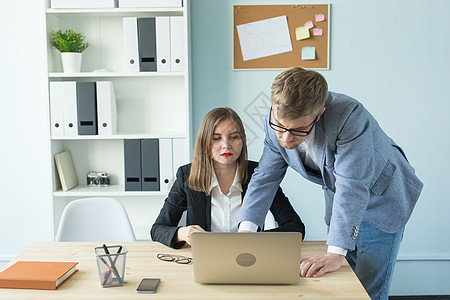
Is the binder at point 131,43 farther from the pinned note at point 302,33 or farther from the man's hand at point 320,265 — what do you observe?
the man's hand at point 320,265

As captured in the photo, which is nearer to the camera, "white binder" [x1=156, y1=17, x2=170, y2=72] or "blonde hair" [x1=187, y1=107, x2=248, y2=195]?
"blonde hair" [x1=187, y1=107, x2=248, y2=195]

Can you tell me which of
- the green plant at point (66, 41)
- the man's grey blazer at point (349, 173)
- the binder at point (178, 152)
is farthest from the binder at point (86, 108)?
the man's grey blazer at point (349, 173)

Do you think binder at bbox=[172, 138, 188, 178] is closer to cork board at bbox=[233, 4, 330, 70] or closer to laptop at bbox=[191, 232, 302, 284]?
cork board at bbox=[233, 4, 330, 70]

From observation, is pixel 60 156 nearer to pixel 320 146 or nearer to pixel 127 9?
pixel 127 9

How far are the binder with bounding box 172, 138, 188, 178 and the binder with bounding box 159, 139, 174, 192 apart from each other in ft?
0.08

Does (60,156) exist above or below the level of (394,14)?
below

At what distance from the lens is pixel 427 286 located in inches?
126

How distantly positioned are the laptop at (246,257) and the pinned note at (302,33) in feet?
6.18

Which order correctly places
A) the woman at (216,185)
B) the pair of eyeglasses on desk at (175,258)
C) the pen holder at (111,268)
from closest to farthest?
the pen holder at (111,268) < the pair of eyeglasses on desk at (175,258) < the woman at (216,185)

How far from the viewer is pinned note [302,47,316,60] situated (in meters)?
3.05

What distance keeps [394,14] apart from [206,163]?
1731 millimetres

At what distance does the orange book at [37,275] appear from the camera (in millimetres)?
1502

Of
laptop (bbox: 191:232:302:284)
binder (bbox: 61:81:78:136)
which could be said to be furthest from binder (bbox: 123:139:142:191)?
laptop (bbox: 191:232:302:284)

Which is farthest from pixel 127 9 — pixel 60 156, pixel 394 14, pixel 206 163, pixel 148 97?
pixel 394 14
